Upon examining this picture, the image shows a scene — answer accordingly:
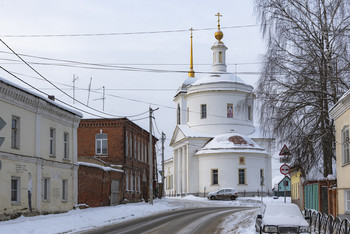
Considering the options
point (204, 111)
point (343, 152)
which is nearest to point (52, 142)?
point (343, 152)

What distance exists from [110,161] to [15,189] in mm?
18847

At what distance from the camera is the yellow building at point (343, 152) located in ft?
63.6

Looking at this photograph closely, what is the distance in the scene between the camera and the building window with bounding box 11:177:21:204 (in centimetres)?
2431

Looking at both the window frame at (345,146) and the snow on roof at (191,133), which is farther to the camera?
the snow on roof at (191,133)

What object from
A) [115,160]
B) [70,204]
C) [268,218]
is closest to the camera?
[268,218]

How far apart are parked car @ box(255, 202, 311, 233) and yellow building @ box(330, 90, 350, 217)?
2.63 meters

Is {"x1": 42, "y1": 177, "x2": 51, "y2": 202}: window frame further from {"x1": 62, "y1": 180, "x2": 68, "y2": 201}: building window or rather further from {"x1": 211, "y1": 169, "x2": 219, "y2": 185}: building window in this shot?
{"x1": 211, "y1": 169, "x2": 219, "y2": 185}: building window

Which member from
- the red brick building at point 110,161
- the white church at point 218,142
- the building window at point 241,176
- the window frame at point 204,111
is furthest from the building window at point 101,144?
the window frame at point 204,111

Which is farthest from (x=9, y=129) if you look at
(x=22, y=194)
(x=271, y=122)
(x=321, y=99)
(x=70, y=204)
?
(x=321, y=99)

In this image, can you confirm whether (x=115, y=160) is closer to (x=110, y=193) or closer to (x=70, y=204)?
(x=110, y=193)

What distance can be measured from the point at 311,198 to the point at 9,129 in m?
14.6

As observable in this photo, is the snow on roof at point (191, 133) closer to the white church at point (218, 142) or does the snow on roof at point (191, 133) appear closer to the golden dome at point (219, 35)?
the white church at point (218, 142)

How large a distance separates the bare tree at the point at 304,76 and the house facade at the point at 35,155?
427 inches

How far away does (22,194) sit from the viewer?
81.5 ft
